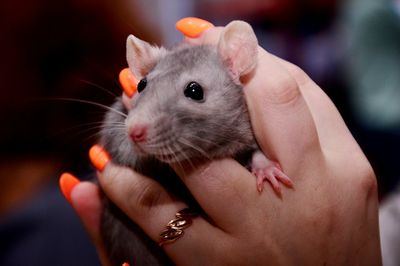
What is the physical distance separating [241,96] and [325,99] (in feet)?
0.81

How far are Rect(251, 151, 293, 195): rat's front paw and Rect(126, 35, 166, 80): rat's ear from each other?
1.61 feet

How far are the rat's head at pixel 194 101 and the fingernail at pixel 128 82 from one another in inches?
0.8

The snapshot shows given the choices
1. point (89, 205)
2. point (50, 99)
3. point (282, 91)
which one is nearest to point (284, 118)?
point (282, 91)

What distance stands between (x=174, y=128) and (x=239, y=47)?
303 mm

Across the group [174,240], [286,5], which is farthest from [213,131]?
[286,5]

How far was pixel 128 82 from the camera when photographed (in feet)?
5.63

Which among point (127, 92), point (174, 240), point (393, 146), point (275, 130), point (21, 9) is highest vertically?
point (21, 9)

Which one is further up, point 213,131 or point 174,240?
point 213,131

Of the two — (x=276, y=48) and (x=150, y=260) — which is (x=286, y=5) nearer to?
(x=276, y=48)

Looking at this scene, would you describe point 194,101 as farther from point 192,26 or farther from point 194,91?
point 192,26

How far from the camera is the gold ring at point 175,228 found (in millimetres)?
1466

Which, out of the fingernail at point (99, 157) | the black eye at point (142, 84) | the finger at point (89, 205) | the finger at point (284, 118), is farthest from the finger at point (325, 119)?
the finger at point (89, 205)

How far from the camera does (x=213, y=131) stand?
152 cm

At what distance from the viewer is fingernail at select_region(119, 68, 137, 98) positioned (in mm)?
1699
